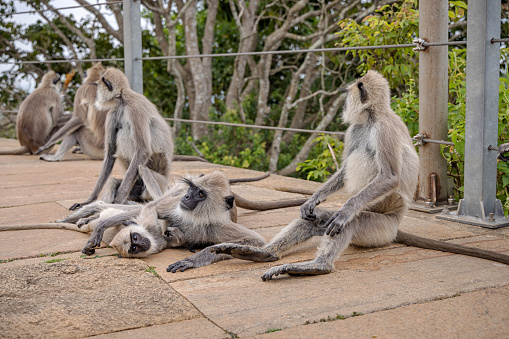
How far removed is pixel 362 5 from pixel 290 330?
27.6ft

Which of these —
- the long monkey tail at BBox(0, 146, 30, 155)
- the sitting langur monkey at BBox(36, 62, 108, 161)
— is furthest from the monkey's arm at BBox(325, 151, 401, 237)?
the long monkey tail at BBox(0, 146, 30, 155)

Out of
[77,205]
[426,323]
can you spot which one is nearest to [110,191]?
[77,205]

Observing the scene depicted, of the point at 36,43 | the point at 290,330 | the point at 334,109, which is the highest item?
the point at 36,43

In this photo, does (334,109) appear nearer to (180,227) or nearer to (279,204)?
(279,204)

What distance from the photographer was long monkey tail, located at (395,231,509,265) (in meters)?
2.63

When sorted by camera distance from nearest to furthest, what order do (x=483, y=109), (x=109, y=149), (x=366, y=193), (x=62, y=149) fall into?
(x=366, y=193)
(x=483, y=109)
(x=109, y=149)
(x=62, y=149)

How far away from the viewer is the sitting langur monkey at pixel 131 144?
3.94 metres

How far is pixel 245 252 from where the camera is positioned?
266cm

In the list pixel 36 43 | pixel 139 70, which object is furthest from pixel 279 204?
pixel 36 43

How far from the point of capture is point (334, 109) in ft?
27.9

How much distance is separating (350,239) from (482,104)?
1.24 metres

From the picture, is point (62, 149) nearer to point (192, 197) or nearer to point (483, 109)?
point (192, 197)

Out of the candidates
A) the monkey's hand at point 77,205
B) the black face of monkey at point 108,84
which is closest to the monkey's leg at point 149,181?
the monkey's hand at point 77,205

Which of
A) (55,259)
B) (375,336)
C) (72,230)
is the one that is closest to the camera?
(375,336)
